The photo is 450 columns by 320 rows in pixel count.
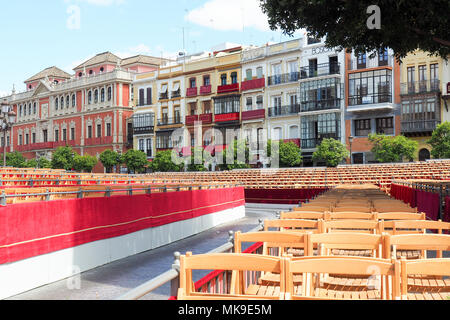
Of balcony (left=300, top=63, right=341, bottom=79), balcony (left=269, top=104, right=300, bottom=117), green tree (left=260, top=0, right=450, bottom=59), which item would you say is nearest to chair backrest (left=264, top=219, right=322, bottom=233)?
green tree (left=260, top=0, right=450, bottom=59)

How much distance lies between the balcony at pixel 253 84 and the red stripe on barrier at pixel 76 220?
4536cm

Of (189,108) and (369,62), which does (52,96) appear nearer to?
(189,108)

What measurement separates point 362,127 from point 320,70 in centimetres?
796

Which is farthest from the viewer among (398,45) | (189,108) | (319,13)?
(189,108)

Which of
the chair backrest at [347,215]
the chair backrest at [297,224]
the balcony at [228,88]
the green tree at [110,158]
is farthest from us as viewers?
the green tree at [110,158]

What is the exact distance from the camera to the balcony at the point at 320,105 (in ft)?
176

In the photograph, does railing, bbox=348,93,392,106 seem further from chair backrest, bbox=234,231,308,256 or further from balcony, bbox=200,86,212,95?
chair backrest, bbox=234,231,308,256

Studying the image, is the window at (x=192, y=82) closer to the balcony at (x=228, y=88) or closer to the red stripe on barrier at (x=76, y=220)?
the balcony at (x=228, y=88)

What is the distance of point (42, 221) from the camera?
9.30 metres

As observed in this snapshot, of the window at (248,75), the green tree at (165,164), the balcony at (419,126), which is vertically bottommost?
the green tree at (165,164)

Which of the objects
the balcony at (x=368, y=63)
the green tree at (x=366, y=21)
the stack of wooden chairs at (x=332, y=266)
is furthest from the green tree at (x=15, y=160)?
the stack of wooden chairs at (x=332, y=266)

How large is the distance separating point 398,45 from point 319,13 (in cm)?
354

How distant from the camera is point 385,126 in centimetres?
5112
